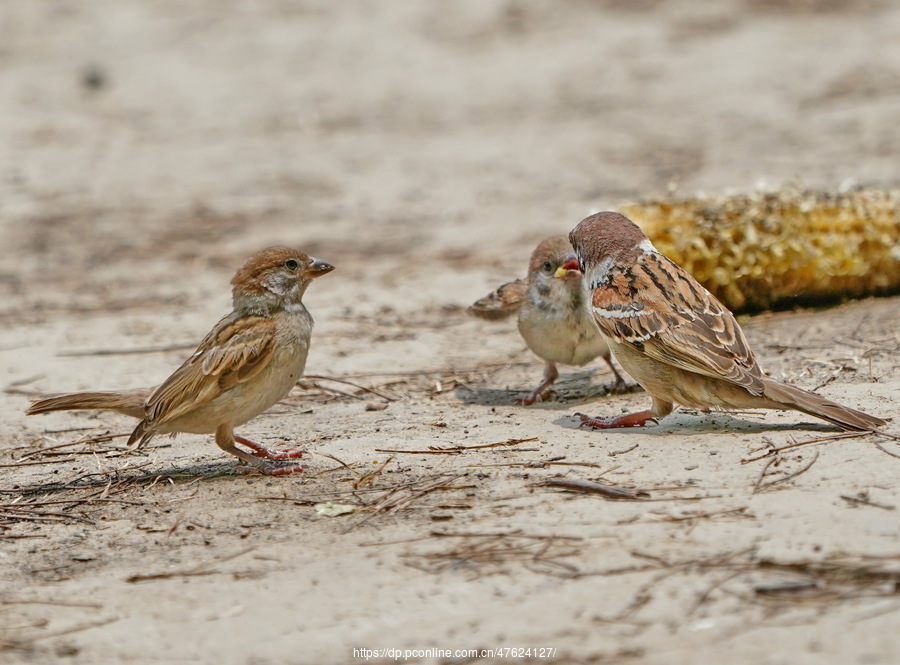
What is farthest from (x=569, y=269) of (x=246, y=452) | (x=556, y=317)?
(x=246, y=452)

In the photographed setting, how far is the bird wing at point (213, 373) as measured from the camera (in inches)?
224

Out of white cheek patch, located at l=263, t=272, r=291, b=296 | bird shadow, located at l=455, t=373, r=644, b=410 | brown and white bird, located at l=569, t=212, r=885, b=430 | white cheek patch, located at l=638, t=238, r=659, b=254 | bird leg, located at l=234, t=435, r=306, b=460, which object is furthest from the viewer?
bird shadow, located at l=455, t=373, r=644, b=410

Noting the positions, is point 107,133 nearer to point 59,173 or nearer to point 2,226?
point 59,173

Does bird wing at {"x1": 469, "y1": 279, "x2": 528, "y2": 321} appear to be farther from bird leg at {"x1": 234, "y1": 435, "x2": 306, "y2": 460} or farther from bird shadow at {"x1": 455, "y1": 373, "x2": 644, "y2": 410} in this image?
bird leg at {"x1": 234, "y1": 435, "x2": 306, "y2": 460}

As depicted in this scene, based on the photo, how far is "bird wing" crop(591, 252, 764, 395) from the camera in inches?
Answer: 221

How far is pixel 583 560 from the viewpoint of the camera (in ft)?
13.5

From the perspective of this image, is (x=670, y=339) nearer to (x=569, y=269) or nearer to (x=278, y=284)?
(x=569, y=269)

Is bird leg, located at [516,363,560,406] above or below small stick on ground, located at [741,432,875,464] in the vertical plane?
below

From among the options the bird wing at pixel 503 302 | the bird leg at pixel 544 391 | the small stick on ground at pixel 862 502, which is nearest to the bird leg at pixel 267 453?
the bird leg at pixel 544 391

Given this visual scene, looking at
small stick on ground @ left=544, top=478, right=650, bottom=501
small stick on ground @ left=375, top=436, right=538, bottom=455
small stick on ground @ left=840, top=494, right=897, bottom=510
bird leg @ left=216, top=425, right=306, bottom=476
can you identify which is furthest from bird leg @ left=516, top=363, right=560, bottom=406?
small stick on ground @ left=840, top=494, right=897, bottom=510

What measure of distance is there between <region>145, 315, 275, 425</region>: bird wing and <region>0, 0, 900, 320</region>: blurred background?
3905mm

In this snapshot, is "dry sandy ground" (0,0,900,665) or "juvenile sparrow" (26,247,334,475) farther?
"juvenile sparrow" (26,247,334,475)

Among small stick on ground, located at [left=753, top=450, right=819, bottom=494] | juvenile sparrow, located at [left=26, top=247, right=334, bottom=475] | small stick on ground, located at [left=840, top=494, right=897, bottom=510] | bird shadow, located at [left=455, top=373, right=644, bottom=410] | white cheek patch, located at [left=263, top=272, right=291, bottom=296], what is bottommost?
bird shadow, located at [left=455, top=373, right=644, bottom=410]

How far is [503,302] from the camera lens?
25.1ft
